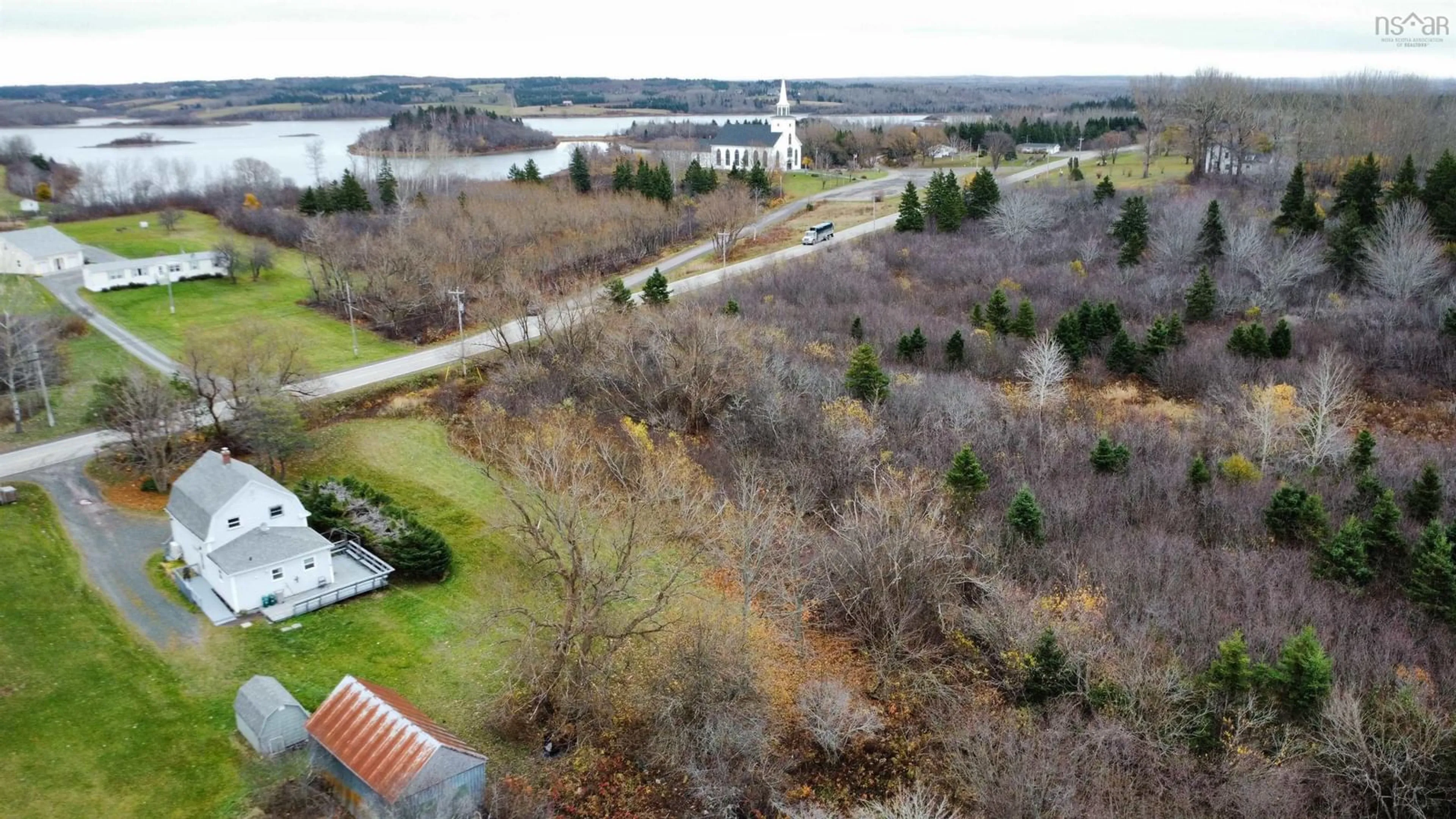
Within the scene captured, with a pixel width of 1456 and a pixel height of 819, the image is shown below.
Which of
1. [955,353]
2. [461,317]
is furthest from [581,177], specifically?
[955,353]

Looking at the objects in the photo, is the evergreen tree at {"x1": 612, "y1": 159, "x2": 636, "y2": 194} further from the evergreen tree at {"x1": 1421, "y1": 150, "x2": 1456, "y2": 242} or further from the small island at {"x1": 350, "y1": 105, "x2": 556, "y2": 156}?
the evergreen tree at {"x1": 1421, "y1": 150, "x2": 1456, "y2": 242}

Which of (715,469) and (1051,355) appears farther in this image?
(1051,355)

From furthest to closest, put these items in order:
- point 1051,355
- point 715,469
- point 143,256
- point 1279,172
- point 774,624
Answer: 1. point 1279,172
2. point 143,256
3. point 1051,355
4. point 715,469
5. point 774,624

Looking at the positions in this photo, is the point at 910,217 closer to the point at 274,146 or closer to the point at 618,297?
the point at 618,297

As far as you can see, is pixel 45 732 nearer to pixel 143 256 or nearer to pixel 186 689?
pixel 186 689

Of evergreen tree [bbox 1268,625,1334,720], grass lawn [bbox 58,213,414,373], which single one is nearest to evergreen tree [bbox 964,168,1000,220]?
grass lawn [bbox 58,213,414,373]

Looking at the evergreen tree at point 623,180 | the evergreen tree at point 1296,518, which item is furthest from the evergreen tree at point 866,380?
the evergreen tree at point 623,180

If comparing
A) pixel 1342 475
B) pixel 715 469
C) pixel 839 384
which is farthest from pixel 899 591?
pixel 1342 475

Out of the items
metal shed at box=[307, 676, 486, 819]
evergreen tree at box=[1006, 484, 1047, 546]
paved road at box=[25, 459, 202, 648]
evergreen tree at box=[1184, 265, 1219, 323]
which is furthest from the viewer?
evergreen tree at box=[1184, 265, 1219, 323]
